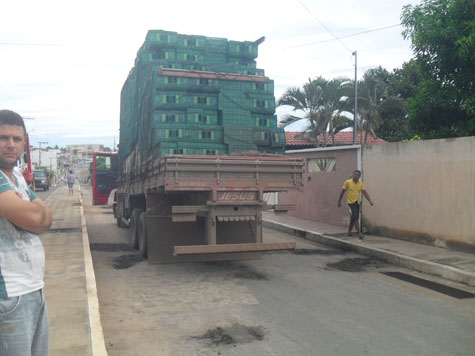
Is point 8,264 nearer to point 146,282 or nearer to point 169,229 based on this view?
point 146,282

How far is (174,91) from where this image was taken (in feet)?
25.4

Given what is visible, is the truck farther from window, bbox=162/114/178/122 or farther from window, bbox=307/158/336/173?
window, bbox=162/114/178/122

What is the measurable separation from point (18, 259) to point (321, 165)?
481 inches

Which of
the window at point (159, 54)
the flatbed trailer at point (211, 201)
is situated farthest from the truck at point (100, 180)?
the flatbed trailer at point (211, 201)

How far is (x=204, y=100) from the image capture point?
791 centimetres

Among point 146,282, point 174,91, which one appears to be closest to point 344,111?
point 174,91

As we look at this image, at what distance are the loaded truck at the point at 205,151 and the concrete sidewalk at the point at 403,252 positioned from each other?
267cm

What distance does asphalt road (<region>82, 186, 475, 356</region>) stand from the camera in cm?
434

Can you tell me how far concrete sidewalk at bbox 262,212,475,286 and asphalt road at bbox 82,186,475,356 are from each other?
1.06 ft

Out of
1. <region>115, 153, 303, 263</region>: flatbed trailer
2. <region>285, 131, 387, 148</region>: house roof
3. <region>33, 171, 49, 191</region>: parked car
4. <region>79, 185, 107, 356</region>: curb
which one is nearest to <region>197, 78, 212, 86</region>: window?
<region>115, 153, 303, 263</region>: flatbed trailer

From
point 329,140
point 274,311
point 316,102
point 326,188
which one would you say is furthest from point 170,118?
point 329,140

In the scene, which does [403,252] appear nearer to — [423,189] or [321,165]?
[423,189]

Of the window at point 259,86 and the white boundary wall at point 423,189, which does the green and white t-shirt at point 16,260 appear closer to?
the window at point 259,86

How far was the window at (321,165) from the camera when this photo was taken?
522 inches
